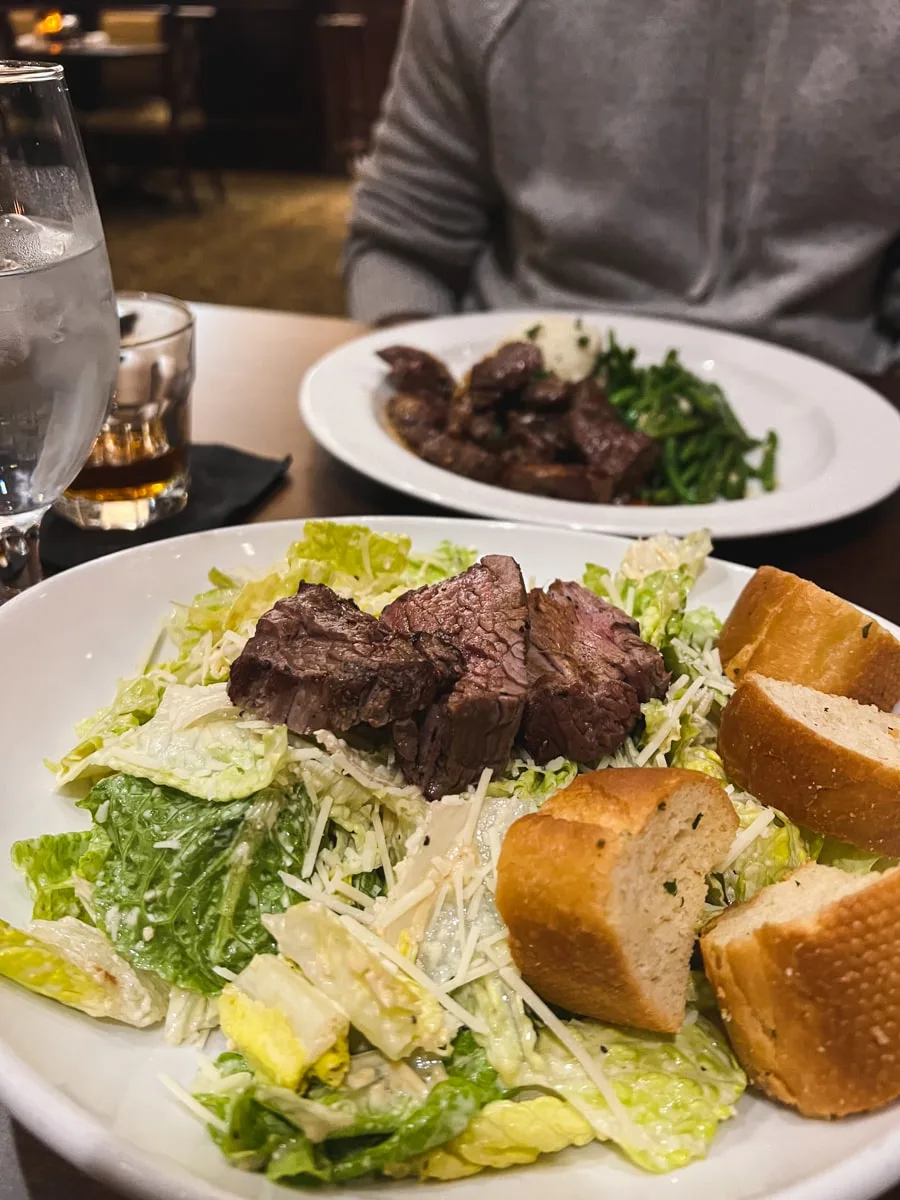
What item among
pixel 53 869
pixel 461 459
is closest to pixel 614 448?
pixel 461 459

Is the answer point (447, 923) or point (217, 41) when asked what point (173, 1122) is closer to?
point (447, 923)

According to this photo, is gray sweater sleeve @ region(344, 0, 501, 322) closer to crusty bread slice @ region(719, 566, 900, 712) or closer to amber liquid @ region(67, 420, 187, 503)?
amber liquid @ region(67, 420, 187, 503)

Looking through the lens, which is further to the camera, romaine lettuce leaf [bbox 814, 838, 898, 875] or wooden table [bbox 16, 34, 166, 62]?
wooden table [bbox 16, 34, 166, 62]

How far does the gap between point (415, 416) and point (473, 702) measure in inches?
69.2

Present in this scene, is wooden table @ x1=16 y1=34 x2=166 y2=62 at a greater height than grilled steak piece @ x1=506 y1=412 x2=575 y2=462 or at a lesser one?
greater

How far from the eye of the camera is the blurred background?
378 inches

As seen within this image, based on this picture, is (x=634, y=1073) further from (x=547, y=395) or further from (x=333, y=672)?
(x=547, y=395)

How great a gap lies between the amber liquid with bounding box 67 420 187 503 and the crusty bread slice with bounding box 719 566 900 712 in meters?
1.40

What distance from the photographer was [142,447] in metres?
2.26

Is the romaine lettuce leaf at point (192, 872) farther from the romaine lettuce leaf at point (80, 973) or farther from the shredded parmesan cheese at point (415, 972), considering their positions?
the shredded parmesan cheese at point (415, 972)

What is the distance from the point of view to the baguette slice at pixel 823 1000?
984mm

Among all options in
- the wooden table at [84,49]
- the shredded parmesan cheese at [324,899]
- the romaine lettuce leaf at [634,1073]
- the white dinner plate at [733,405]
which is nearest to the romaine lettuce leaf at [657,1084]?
the romaine lettuce leaf at [634,1073]

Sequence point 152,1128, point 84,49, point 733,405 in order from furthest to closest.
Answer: point 84,49 → point 733,405 → point 152,1128

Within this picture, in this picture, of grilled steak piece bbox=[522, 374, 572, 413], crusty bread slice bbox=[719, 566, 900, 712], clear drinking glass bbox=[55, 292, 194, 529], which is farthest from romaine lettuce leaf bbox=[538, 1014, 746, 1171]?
grilled steak piece bbox=[522, 374, 572, 413]
